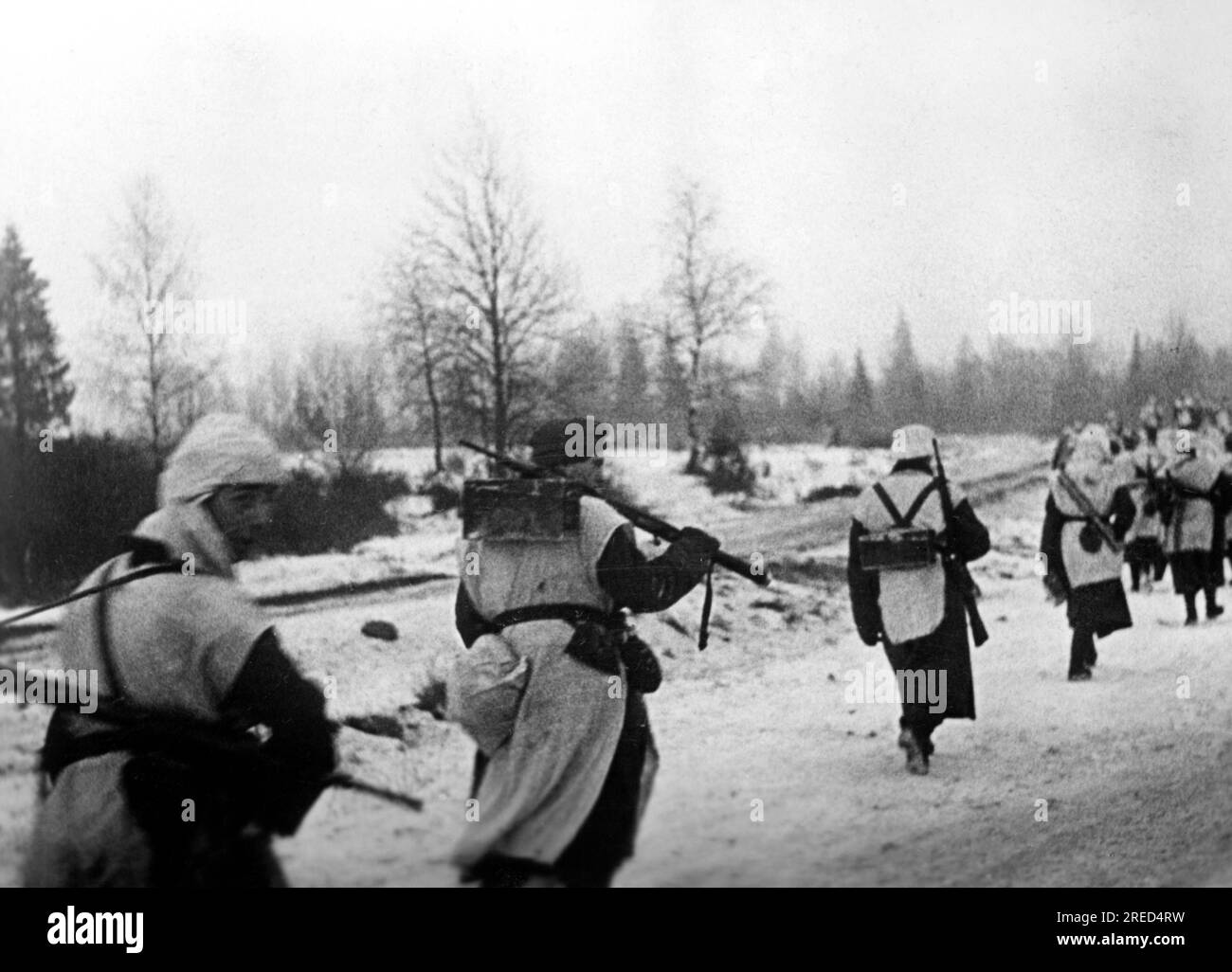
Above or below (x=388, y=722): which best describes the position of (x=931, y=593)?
above

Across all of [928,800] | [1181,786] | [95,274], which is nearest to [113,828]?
[95,274]

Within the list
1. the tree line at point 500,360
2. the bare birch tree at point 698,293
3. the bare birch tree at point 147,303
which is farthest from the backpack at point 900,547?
the bare birch tree at point 147,303

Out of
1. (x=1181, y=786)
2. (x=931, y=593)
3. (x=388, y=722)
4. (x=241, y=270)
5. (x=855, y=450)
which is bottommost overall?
(x=1181, y=786)

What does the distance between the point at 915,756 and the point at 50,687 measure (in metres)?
2.61

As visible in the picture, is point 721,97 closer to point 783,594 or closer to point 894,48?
point 894,48

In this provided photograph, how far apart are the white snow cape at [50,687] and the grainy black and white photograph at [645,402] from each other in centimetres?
2

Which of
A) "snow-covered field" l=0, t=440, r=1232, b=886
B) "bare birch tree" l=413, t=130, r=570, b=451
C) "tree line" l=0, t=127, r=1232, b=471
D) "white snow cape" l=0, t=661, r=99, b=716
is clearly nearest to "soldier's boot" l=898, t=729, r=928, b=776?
"snow-covered field" l=0, t=440, r=1232, b=886

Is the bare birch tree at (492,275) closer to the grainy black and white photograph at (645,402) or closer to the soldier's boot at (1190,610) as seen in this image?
the grainy black and white photograph at (645,402)

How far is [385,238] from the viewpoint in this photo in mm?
3936

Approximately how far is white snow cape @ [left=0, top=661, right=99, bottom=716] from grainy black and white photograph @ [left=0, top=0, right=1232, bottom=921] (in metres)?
0.02

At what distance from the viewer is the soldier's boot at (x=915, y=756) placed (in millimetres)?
3934

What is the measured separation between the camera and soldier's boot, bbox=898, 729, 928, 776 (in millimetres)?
3934

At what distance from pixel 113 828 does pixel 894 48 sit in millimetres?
3399

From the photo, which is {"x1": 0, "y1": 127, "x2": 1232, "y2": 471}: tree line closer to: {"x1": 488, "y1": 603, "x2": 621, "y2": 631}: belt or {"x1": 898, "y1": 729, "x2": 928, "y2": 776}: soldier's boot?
{"x1": 488, "y1": 603, "x2": 621, "y2": 631}: belt
